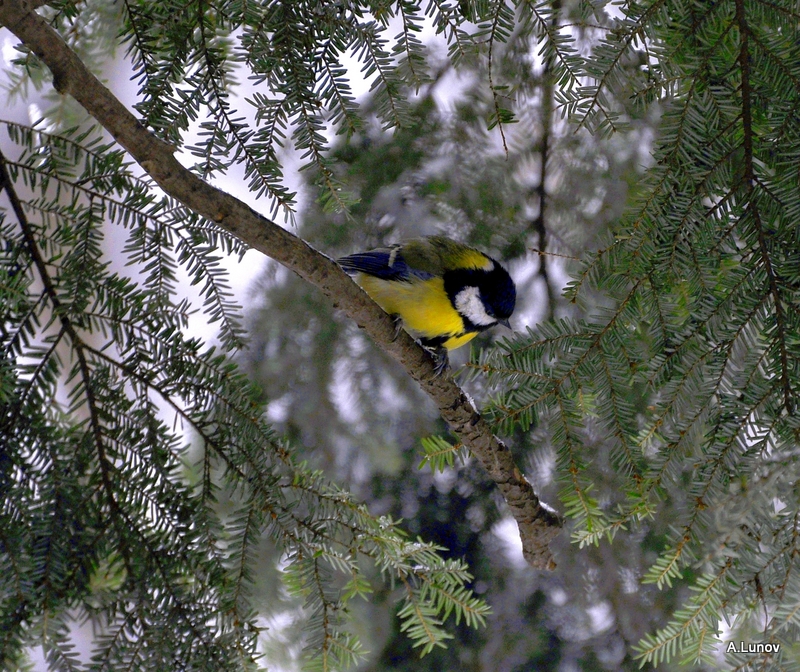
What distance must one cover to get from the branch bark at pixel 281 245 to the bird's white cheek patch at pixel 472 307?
16.1 inches

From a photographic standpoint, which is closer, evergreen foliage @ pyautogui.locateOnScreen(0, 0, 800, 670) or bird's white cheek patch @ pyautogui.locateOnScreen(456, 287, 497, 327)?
evergreen foliage @ pyautogui.locateOnScreen(0, 0, 800, 670)

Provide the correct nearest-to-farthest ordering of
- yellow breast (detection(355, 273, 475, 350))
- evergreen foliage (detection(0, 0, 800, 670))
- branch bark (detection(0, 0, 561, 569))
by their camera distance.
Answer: branch bark (detection(0, 0, 561, 569))
evergreen foliage (detection(0, 0, 800, 670))
yellow breast (detection(355, 273, 475, 350))

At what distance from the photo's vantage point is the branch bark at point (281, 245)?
0.87 meters

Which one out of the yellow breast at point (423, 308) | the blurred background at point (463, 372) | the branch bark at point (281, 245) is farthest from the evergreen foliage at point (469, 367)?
the blurred background at point (463, 372)

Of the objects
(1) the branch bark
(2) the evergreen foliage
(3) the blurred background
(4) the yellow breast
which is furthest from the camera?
(3) the blurred background

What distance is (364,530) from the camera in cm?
125

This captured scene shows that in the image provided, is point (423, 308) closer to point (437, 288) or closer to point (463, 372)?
point (437, 288)


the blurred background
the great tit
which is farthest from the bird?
the blurred background

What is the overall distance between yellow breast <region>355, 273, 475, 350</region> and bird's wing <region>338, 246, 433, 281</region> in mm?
19

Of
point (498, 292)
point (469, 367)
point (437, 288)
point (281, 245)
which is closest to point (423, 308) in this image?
point (437, 288)

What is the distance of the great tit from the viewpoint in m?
1.70

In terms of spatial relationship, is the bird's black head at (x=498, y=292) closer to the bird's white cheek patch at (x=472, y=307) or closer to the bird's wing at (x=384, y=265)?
the bird's white cheek patch at (x=472, y=307)

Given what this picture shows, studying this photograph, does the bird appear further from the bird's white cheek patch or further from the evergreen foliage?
the evergreen foliage

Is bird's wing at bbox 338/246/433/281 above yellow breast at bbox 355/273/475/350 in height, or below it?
above
